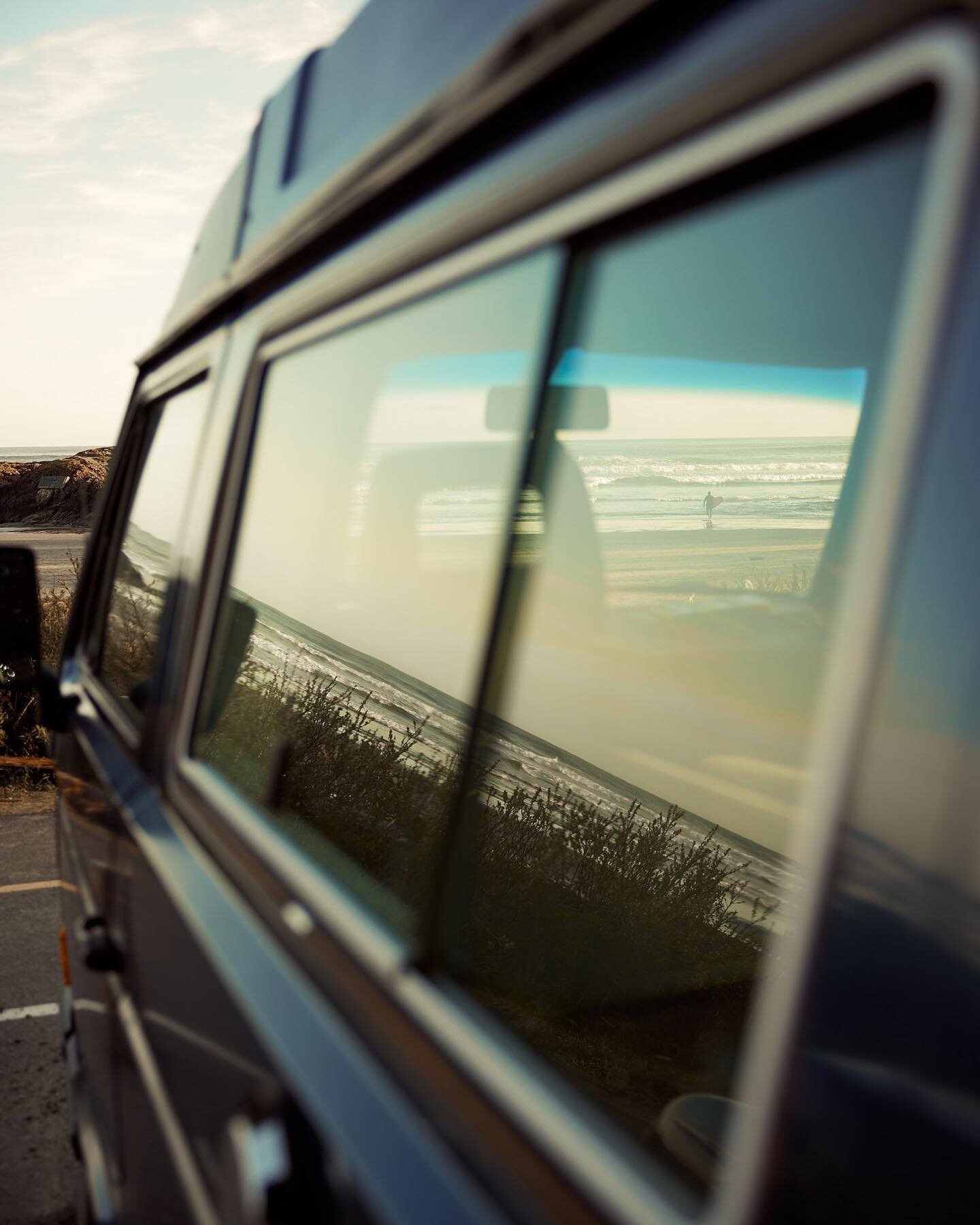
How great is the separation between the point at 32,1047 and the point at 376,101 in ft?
11.7

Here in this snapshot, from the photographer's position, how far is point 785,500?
352 centimetres

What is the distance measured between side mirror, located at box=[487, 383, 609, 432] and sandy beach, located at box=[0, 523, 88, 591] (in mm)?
12734

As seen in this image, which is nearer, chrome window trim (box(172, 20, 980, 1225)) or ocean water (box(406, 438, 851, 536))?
chrome window trim (box(172, 20, 980, 1225))

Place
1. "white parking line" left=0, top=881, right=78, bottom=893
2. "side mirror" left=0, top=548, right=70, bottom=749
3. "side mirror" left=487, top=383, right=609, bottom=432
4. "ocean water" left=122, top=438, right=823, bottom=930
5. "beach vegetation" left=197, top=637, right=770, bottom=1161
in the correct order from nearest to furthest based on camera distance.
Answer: "side mirror" left=487, top=383, right=609, bottom=432 → "ocean water" left=122, top=438, right=823, bottom=930 → "side mirror" left=0, top=548, right=70, bottom=749 → "beach vegetation" left=197, top=637, right=770, bottom=1161 → "white parking line" left=0, top=881, right=78, bottom=893

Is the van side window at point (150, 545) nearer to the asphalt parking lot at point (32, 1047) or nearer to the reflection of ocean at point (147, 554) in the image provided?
the reflection of ocean at point (147, 554)

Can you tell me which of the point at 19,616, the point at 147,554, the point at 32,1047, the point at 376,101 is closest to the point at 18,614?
the point at 19,616

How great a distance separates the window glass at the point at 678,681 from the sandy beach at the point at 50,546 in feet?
37.0

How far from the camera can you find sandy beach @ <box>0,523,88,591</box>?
715 inches

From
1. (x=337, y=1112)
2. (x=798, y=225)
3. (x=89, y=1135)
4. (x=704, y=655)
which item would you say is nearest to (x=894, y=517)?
(x=337, y=1112)

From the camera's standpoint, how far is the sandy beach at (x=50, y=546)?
18.2 meters

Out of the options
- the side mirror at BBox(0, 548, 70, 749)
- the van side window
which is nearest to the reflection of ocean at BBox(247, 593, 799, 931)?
the van side window

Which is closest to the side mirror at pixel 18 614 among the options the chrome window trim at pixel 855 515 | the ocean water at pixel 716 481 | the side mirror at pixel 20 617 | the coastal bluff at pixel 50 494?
the side mirror at pixel 20 617

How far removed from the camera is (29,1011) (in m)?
4.12

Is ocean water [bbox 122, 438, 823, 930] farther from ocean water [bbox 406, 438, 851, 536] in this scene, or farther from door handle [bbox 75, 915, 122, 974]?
door handle [bbox 75, 915, 122, 974]
